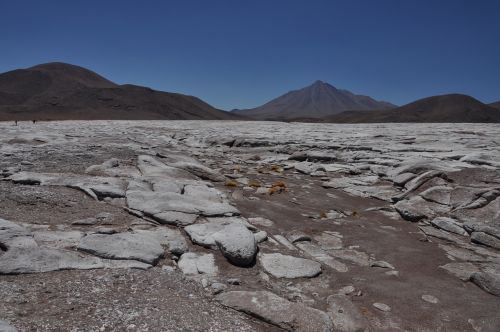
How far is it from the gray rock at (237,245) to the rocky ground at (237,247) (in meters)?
0.01

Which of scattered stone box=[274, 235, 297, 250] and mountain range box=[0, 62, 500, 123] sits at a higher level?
mountain range box=[0, 62, 500, 123]

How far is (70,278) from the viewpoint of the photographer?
266 cm

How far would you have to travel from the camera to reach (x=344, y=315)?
275 cm

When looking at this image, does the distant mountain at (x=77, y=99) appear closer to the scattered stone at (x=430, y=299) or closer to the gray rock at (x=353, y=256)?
the gray rock at (x=353, y=256)

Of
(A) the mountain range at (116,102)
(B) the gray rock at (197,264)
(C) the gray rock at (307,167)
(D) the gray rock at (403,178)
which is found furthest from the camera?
(A) the mountain range at (116,102)

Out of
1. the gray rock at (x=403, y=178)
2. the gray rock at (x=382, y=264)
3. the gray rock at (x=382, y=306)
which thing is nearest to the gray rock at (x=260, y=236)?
the gray rock at (x=382, y=264)

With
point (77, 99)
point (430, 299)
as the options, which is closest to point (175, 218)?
point (430, 299)

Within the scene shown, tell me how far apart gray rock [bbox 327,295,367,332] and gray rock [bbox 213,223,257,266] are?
0.82 m

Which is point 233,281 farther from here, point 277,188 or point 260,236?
point 277,188

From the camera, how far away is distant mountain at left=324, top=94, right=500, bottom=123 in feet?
273

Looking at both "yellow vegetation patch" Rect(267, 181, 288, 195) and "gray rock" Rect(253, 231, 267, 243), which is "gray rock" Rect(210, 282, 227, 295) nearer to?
"gray rock" Rect(253, 231, 267, 243)

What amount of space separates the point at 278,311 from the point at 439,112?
333 ft

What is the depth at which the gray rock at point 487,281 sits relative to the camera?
3262 mm

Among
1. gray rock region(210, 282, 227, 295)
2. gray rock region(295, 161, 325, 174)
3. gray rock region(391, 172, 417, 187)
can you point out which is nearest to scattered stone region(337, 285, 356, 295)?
gray rock region(210, 282, 227, 295)
